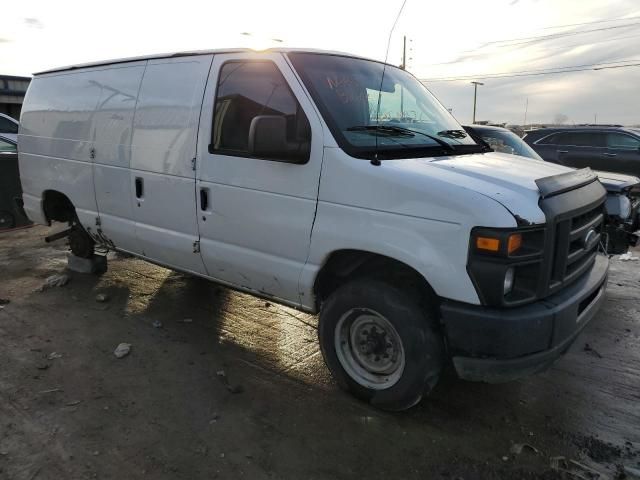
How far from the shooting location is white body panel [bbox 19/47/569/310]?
2791 mm

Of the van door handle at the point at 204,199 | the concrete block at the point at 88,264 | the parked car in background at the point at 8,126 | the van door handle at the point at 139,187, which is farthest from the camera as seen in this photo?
the parked car in background at the point at 8,126

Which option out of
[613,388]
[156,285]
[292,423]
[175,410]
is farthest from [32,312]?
[613,388]

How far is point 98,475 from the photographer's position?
105 inches

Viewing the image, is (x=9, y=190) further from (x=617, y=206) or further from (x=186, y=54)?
(x=617, y=206)

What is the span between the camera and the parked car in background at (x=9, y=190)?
804 cm

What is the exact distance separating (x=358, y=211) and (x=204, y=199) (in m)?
1.42

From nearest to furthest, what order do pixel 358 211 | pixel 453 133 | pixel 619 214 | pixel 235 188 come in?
pixel 358 211 → pixel 235 188 → pixel 453 133 → pixel 619 214

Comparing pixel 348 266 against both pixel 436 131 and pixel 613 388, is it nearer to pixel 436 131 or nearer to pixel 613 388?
pixel 436 131

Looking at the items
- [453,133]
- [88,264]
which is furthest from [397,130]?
[88,264]

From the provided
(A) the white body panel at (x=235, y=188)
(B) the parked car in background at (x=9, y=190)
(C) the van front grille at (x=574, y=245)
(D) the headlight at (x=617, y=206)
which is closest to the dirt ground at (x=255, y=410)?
(C) the van front grille at (x=574, y=245)

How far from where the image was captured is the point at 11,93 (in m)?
29.8

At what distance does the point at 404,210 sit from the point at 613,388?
2.24m

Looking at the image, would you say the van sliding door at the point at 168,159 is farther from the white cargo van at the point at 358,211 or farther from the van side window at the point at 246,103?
the van side window at the point at 246,103

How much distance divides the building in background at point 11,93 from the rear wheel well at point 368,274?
3217 centimetres
